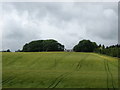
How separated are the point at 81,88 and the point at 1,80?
29.9 feet

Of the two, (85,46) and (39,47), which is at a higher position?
(85,46)

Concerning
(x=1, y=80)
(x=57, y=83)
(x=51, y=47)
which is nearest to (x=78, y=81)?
(x=57, y=83)

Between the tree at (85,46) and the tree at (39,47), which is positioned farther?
the tree at (39,47)

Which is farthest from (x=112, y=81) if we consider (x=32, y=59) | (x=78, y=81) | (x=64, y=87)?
(x=32, y=59)

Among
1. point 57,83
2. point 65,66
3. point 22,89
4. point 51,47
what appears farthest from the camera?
point 51,47

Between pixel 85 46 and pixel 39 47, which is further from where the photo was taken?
pixel 39 47

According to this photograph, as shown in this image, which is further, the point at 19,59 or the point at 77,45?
the point at 77,45

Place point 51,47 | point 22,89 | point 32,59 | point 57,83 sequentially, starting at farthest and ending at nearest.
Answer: point 51,47 < point 32,59 < point 57,83 < point 22,89

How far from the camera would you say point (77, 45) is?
122750mm

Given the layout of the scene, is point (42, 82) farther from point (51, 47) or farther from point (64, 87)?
point (51, 47)

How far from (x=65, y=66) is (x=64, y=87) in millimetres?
17151

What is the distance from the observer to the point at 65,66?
124 feet

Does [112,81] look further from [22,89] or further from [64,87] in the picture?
[22,89]

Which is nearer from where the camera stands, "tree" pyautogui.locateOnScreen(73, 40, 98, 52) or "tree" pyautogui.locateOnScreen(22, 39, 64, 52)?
"tree" pyautogui.locateOnScreen(73, 40, 98, 52)
